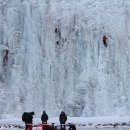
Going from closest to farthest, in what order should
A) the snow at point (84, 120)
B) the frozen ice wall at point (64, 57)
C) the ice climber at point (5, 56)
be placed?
the snow at point (84, 120) < the frozen ice wall at point (64, 57) < the ice climber at point (5, 56)

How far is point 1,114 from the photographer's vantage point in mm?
46562

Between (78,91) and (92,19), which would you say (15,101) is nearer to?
(78,91)

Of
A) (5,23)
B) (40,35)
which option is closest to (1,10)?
(5,23)

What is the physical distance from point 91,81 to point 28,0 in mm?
11891

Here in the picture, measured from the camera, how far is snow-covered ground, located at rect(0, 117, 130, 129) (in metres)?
40.1

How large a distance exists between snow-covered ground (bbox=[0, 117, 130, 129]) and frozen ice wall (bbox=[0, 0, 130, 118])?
1.82m

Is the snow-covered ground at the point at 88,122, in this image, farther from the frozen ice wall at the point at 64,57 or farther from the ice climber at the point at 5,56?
the ice climber at the point at 5,56

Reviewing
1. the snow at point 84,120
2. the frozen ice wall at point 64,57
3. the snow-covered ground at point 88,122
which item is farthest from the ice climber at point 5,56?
the snow-covered ground at point 88,122

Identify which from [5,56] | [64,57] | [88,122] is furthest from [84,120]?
[5,56]

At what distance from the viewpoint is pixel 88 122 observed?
42938 millimetres

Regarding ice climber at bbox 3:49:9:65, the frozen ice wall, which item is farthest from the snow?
ice climber at bbox 3:49:9:65

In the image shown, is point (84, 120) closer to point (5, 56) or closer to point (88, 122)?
point (88, 122)

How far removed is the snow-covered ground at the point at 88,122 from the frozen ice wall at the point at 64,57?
182 cm

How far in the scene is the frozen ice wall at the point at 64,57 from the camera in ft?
155
